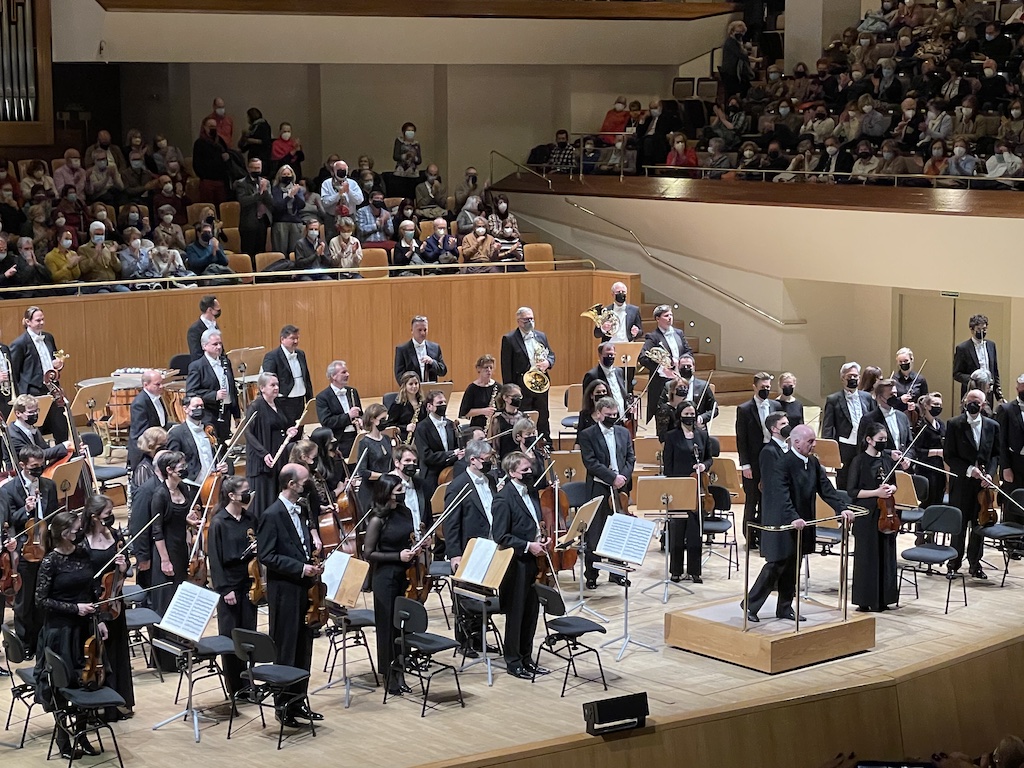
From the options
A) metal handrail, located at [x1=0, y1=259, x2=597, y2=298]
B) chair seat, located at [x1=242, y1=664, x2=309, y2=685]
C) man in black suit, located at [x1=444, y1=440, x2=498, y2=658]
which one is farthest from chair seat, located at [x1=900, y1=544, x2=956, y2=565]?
metal handrail, located at [x1=0, y1=259, x2=597, y2=298]

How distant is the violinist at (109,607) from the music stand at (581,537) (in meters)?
2.81

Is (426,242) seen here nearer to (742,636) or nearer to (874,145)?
(874,145)

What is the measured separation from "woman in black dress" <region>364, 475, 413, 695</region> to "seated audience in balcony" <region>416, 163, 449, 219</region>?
9744 millimetres

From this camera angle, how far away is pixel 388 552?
921 centimetres

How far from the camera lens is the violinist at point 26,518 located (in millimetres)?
9539

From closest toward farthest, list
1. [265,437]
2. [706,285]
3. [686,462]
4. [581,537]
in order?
[581,537] < [265,437] < [686,462] < [706,285]

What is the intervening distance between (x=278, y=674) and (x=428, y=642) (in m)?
0.92

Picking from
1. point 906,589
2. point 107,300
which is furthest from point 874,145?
point 107,300

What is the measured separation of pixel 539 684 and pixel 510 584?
62 cm

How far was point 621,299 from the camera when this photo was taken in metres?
14.9

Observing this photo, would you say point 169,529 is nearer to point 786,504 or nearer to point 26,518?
point 26,518

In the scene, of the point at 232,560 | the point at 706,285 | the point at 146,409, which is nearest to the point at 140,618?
the point at 232,560

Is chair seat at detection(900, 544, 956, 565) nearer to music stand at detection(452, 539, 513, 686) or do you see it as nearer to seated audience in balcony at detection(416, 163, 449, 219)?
music stand at detection(452, 539, 513, 686)

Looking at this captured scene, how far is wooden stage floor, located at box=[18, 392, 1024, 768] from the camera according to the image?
8469mm
